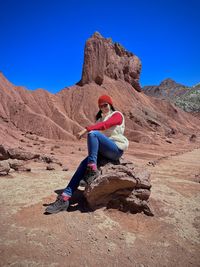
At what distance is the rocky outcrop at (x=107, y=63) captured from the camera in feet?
133

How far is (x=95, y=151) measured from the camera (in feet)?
14.9

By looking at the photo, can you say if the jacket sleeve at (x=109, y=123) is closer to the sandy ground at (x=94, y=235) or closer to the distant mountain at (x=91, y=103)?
the sandy ground at (x=94, y=235)

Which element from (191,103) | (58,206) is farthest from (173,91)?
(58,206)

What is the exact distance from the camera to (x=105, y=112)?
4.96 metres

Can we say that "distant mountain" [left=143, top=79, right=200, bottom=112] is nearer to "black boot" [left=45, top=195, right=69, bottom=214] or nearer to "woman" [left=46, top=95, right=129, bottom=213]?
"woman" [left=46, top=95, right=129, bottom=213]

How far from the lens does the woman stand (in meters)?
4.51

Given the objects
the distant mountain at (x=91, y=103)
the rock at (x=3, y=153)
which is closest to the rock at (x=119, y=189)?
the rock at (x=3, y=153)

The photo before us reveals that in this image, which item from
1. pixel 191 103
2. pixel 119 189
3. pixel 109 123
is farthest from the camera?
pixel 191 103

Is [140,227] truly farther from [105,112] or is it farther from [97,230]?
[105,112]

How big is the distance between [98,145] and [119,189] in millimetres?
875

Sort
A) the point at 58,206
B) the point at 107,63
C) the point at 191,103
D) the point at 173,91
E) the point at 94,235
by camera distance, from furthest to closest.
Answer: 1. the point at 173,91
2. the point at 191,103
3. the point at 107,63
4. the point at 58,206
5. the point at 94,235

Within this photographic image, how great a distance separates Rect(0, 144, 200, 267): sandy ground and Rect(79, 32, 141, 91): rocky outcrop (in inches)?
1428

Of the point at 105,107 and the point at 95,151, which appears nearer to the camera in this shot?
the point at 95,151

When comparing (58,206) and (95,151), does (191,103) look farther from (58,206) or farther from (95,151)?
(58,206)
